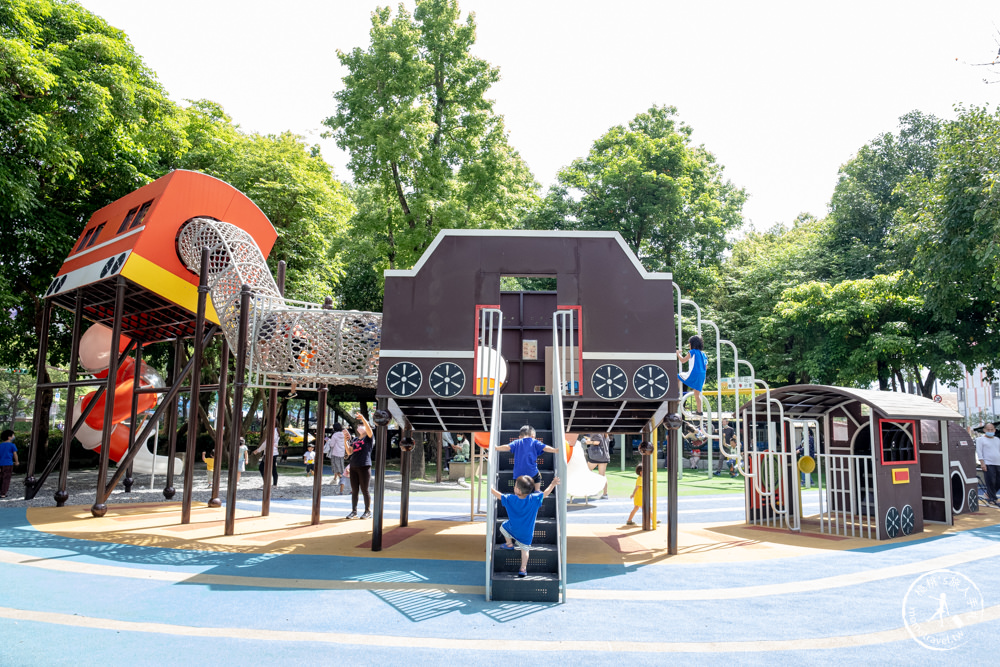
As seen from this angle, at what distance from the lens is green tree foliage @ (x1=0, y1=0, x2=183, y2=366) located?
16172 mm

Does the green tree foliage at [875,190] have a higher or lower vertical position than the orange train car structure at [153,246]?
higher

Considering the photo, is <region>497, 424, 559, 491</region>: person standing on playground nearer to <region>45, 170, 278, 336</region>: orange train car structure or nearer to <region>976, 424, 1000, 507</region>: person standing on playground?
<region>45, 170, 278, 336</region>: orange train car structure

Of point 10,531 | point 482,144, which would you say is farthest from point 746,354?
point 10,531

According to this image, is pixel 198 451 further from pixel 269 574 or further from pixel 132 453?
pixel 269 574

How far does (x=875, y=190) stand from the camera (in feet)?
111

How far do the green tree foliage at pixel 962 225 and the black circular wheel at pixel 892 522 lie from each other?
993cm

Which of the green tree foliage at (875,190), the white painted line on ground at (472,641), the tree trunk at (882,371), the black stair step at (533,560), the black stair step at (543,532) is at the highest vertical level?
the green tree foliage at (875,190)

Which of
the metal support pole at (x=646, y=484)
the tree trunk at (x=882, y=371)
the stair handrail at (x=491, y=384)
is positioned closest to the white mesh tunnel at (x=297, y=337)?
the stair handrail at (x=491, y=384)

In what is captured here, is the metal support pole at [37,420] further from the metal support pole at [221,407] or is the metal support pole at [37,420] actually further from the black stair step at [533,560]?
the black stair step at [533,560]

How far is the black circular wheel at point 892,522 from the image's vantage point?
12.5 meters

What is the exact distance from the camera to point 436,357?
1065 cm

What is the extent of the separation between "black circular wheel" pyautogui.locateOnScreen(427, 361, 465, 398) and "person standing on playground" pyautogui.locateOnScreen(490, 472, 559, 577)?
268 centimetres

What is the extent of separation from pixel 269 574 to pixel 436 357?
13.3 ft

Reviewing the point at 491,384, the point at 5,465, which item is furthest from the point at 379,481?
the point at 5,465
